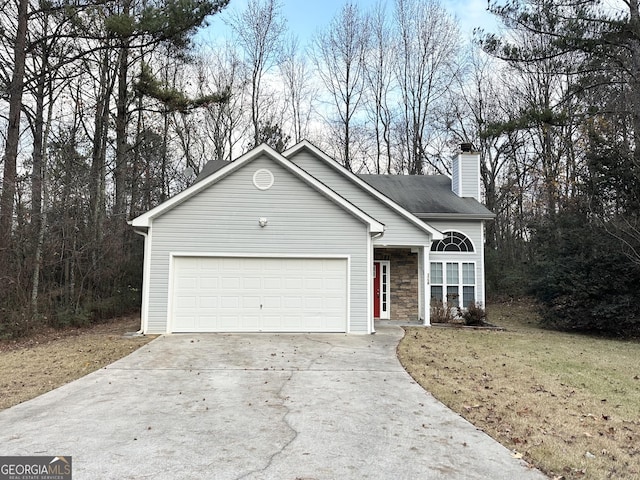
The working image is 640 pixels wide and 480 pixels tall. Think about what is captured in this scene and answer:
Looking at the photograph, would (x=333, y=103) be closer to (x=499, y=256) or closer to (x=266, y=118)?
(x=266, y=118)

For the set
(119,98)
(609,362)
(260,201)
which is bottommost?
(609,362)

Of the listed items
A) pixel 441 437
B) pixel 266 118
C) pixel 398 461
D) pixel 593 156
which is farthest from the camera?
pixel 266 118

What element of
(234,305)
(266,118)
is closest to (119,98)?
(266,118)

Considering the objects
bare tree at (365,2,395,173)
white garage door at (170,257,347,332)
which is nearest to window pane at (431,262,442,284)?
white garage door at (170,257,347,332)

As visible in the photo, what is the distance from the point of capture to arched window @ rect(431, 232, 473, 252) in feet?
50.5

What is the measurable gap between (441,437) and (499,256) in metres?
20.3

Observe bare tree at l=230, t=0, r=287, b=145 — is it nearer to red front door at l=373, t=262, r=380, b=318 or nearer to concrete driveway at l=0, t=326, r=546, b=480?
red front door at l=373, t=262, r=380, b=318

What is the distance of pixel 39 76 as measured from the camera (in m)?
13.8

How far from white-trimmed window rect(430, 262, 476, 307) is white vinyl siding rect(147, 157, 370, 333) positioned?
4960mm

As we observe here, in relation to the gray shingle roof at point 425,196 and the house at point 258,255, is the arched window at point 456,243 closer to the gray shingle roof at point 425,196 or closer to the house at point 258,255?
the gray shingle roof at point 425,196

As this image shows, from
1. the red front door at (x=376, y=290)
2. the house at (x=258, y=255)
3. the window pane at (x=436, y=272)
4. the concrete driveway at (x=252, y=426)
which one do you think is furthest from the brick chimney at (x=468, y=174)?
the concrete driveway at (x=252, y=426)

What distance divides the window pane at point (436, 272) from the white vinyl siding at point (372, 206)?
85.5 inches

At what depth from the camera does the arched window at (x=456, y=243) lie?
15.4 metres

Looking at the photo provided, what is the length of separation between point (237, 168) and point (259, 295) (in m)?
3.30
